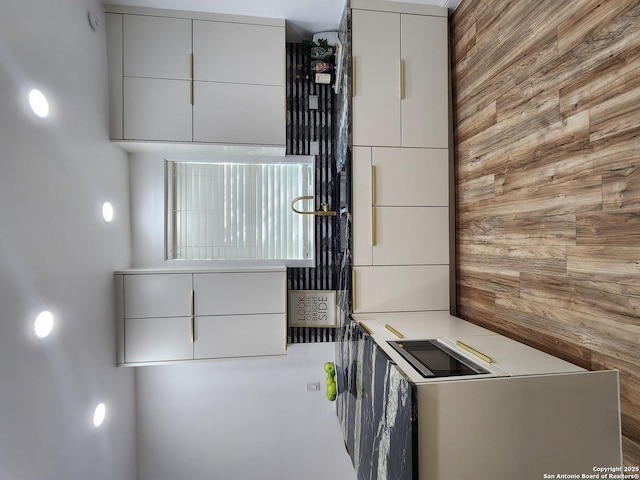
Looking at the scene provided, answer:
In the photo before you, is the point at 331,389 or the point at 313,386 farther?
the point at 313,386

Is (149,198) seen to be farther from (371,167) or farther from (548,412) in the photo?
(548,412)

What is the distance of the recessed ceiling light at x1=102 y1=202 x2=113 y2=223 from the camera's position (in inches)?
73.0

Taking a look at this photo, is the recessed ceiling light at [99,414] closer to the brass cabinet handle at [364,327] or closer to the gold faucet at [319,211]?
the brass cabinet handle at [364,327]

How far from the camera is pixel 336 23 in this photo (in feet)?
6.92

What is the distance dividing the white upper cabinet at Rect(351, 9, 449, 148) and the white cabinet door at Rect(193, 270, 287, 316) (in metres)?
0.99

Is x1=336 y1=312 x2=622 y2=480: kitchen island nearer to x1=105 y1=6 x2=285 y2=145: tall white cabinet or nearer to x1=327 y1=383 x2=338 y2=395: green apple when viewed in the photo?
x1=327 y1=383 x2=338 y2=395: green apple

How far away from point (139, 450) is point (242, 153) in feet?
7.10

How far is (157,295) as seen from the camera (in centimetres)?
192

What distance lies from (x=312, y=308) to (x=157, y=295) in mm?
987

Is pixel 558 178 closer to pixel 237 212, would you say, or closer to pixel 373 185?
pixel 373 185

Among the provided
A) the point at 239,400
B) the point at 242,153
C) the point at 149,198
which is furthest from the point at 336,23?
the point at 239,400

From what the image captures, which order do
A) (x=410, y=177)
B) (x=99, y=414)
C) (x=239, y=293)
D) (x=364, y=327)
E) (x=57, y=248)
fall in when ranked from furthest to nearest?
(x=239, y=293) < (x=410, y=177) < (x=99, y=414) < (x=364, y=327) < (x=57, y=248)

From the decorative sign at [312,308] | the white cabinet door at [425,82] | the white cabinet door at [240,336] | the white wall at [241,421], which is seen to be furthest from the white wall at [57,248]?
the white cabinet door at [425,82]

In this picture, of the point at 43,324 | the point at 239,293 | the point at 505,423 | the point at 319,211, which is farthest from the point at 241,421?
the point at 505,423
